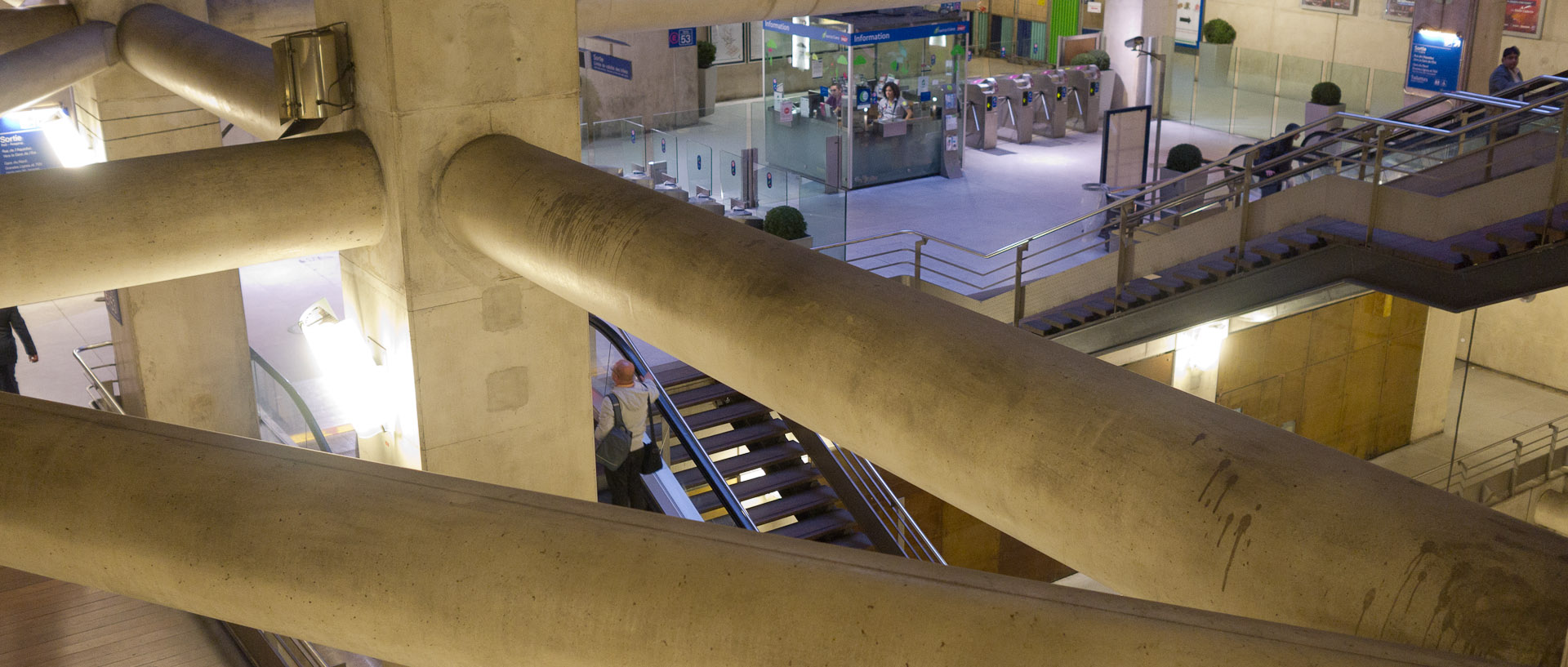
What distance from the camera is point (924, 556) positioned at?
36.1ft

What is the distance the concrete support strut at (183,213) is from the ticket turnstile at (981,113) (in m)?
16.5

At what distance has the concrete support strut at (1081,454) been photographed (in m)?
2.22

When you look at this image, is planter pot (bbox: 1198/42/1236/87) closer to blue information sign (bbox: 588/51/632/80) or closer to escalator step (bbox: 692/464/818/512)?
blue information sign (bbox: 588/51/632/80)

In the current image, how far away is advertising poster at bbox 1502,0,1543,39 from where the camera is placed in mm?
18641

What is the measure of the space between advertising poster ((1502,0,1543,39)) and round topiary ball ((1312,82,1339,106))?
2.40 meters

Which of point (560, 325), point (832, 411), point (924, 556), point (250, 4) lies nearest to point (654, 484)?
point (924, 556)

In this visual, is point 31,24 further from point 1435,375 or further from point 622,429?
point 1435,375

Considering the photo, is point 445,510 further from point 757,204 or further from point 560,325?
point 757,204

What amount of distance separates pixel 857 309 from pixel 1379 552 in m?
1.54

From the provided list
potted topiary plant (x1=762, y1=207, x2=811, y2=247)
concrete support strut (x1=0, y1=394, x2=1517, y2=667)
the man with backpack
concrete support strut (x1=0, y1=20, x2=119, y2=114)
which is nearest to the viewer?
concrete support strut (x1=0, y1=394, x2=1517, y2=667)

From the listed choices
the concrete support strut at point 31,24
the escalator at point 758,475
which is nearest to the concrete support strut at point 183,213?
the escalator at point 758,475

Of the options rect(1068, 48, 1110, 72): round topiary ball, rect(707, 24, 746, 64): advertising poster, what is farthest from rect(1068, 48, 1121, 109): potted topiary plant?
rect(707, 24, 746, 64): advertising poster

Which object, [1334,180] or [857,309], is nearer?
[857,309]

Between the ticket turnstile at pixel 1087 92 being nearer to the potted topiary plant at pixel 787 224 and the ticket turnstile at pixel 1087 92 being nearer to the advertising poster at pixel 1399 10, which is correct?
the advertising poster at pixel 1399 10
